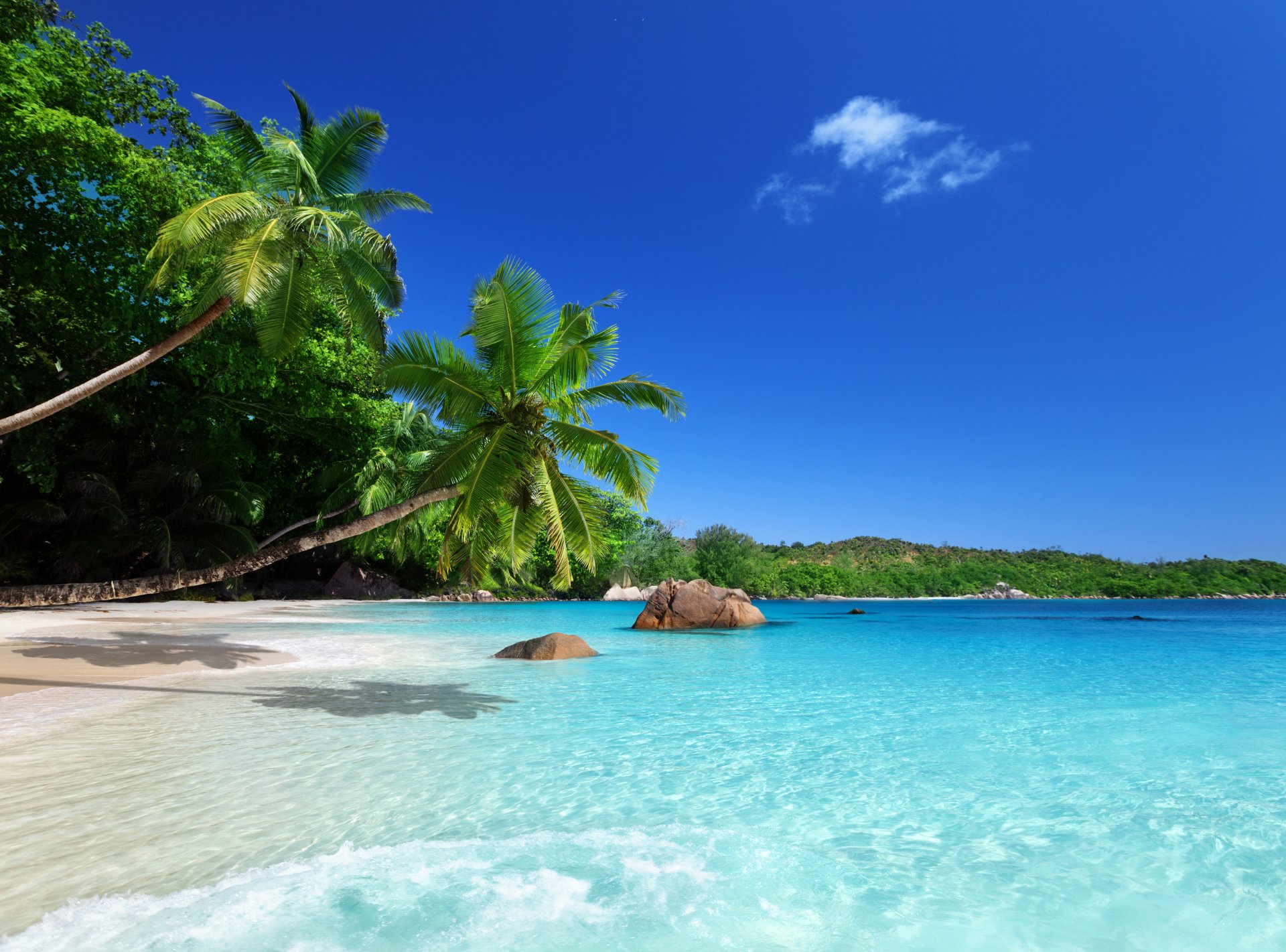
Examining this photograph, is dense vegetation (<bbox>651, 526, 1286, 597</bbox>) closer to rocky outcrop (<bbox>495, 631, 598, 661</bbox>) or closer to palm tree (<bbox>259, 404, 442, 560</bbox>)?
palm tree (<bbox>259, 404, 442, 560</bbox>)

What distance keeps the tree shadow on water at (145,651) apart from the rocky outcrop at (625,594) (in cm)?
4272

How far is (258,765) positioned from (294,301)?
7870 millimetres

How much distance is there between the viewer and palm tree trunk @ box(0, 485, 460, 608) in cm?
823

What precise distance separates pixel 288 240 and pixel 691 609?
1700cm

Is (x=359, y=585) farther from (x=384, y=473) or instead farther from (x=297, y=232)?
(x=297, y=232)

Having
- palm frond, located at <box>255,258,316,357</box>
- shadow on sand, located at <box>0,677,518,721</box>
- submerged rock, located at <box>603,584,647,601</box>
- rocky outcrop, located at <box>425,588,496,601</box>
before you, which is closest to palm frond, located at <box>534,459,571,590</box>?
shadow on sand, located at <box>0,677,518,721</box>

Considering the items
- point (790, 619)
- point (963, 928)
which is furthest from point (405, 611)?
point (963, 928)

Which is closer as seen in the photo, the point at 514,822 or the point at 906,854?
the point at 906,854

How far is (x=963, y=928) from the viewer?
11.3 ft

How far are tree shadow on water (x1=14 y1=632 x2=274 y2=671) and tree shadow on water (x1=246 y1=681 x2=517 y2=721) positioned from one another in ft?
8.73

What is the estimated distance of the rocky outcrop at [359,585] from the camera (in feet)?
130

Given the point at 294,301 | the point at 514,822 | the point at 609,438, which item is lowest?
the point at 514,822

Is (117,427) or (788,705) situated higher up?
(117,427)

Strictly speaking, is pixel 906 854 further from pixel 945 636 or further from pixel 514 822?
pixel 945 636
